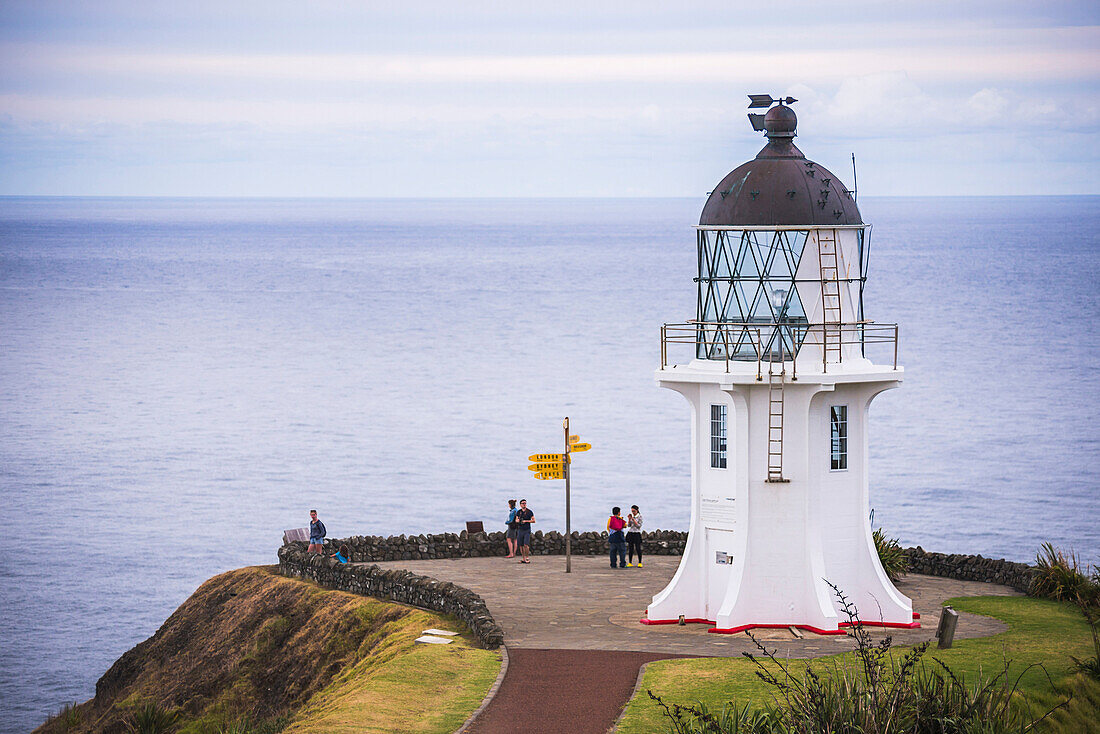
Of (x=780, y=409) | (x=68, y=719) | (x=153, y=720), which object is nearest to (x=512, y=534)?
(x=153, y=720)

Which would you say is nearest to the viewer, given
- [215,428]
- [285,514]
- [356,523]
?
[356,523]

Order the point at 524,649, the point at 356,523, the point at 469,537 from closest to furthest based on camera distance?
the point at 524,649 → the point at 469,537 → the point at 356,523

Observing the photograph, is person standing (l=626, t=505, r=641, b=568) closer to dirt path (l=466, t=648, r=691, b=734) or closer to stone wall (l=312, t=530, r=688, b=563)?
stone wall (l=312, t=530, r=688, b=563)

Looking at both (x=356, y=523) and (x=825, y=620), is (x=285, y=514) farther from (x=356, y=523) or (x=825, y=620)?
(x=825, y=620)

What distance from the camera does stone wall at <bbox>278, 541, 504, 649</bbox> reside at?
25766 mm

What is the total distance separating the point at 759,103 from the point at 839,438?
6.01 meters

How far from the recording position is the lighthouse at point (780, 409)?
1033 inches

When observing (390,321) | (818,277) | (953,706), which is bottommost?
(953,706)

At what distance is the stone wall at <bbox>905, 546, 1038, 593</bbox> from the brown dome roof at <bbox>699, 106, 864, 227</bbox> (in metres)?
7.79

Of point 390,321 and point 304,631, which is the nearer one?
point 304,631

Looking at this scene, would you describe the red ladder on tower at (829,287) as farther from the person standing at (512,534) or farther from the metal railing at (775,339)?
the person standing at (512,534)

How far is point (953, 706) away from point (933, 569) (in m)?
13.5

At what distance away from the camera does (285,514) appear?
62375 millimetres

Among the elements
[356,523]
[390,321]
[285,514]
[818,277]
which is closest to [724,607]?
[818,277]
